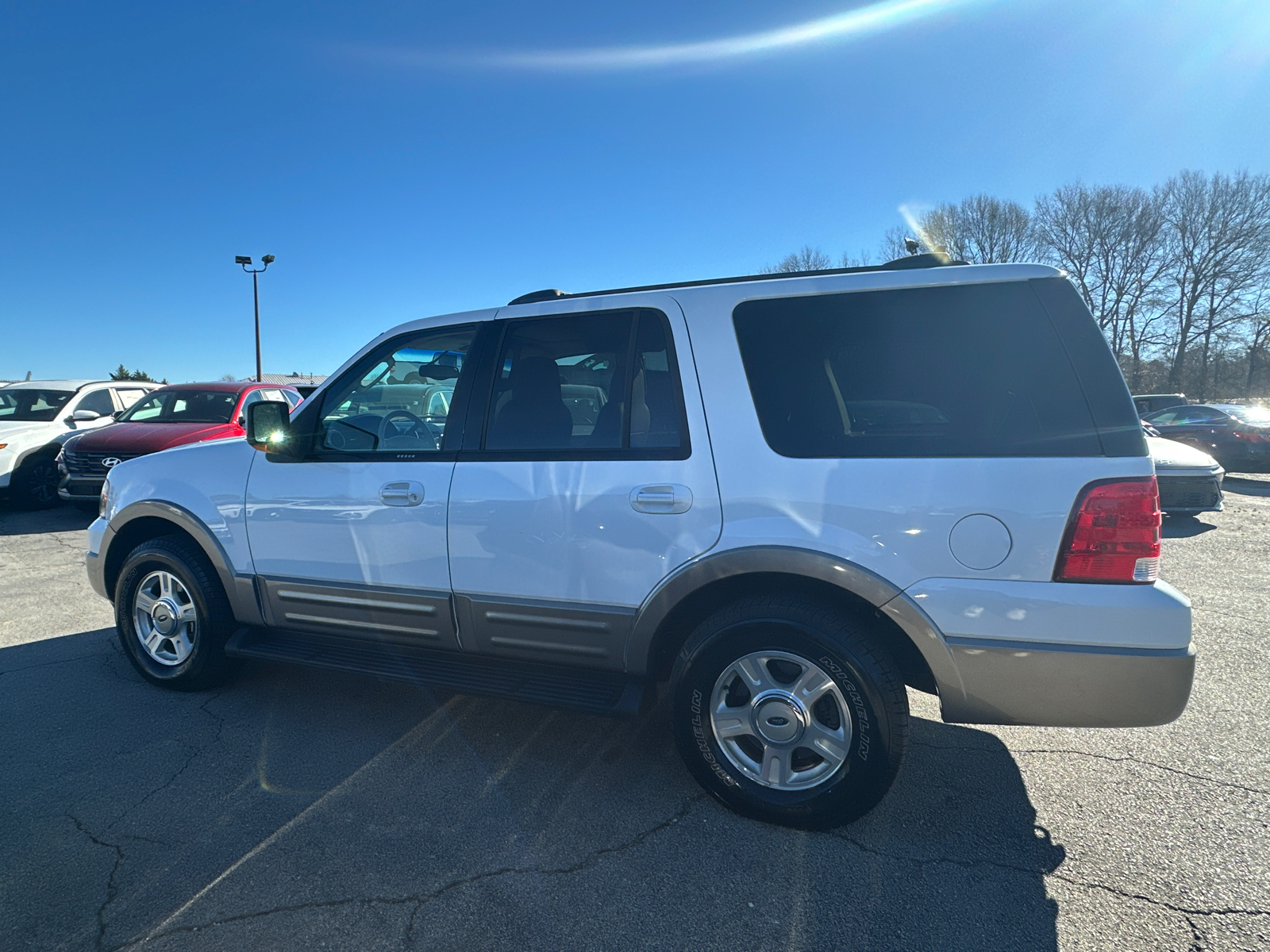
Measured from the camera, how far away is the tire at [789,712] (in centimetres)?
248

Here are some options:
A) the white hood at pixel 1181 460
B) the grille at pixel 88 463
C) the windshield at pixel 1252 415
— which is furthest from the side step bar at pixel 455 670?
the windshield at pixel 1252 415

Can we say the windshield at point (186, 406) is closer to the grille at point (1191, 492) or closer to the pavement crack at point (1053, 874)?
the pavement crack at point (1053, 874)

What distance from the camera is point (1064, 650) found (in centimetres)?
229

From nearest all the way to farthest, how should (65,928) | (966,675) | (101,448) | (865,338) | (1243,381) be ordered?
(65,928)
(966,675)
(865,338)
(101,448)
(1243,381)

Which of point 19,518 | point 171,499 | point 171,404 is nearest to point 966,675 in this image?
point 171,499

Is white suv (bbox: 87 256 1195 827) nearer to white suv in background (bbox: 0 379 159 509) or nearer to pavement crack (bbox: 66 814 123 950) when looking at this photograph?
pavement crack (bbox: 66 814 123 950)

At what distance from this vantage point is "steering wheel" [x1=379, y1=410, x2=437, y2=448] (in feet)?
10.9

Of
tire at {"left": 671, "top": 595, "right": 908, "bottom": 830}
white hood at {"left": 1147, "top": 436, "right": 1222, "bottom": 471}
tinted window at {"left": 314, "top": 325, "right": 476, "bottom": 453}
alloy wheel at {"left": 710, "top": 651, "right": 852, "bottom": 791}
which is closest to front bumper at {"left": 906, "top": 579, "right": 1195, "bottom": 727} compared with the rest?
tire at {"left": 671, "top": 595, "right": 908, "bottom": 830}

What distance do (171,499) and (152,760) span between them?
132 centimetres

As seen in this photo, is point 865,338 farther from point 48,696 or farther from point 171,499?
point 48,696

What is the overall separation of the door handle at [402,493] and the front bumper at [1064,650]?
2000 mm

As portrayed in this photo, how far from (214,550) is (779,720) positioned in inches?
114

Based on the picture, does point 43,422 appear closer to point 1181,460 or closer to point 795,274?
point 795,274

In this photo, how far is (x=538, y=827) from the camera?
267 centimetres
